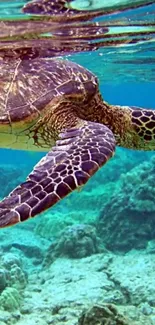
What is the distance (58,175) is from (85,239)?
23.9 ft

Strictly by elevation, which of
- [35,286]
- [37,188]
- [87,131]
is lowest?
[35,286]

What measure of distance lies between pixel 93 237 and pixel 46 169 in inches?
291

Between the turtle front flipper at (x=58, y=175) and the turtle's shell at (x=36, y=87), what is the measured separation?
1.32 m

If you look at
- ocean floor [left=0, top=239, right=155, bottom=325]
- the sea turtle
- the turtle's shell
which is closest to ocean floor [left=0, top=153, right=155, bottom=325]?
ocean floor [left=0, top=239, right=155, bottom=325]

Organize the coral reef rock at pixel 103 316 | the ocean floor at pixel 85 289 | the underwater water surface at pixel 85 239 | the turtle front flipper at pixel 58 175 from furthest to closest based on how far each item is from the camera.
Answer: the underwater water surface at pixel 85 239
the ocean floor at pixel 85 289
the coral reef rock at pixel 103 316
the turtle front flipper at pixel 58 175

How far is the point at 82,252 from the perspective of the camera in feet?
34.0

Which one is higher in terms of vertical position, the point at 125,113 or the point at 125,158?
the point at 125,113

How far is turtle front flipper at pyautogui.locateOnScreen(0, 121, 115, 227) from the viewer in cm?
333

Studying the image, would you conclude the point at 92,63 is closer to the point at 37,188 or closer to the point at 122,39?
the point at 122,39

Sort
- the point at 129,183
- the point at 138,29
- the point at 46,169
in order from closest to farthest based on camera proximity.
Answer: the point at 46,169, the point at 138,29, the point at 129,183

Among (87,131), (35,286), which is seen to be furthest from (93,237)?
(87,131)

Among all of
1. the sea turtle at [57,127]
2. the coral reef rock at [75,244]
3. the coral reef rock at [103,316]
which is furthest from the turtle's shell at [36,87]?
the coral reef rock at [75,244]

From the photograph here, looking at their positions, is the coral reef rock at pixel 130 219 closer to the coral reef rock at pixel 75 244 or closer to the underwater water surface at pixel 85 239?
the underwater water surface at pixel 85 239

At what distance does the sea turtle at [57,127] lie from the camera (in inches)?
138
